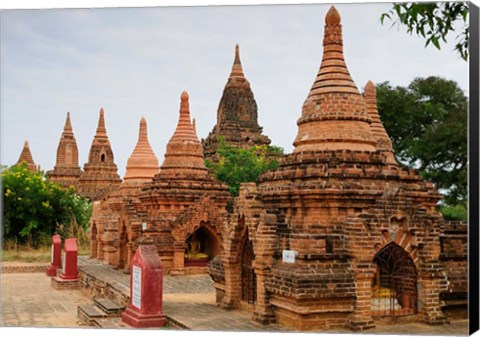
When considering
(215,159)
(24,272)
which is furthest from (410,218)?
(215,159)

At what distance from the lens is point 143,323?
1119 centimetres

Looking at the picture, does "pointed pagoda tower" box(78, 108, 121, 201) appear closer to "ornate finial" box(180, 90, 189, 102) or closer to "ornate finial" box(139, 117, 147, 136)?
"ornate finial" box(139, 117, 147, 136)

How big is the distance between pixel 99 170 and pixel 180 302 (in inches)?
855

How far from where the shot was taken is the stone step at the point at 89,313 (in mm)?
12634

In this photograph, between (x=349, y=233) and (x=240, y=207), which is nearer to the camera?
(x=349, y=233)

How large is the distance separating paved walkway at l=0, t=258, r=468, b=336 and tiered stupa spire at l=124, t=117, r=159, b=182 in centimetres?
360

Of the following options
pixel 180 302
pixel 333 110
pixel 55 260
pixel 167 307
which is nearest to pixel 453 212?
pixel 333 110

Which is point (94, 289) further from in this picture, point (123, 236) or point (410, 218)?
point (410, 218)

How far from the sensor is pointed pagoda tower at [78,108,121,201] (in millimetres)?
33719

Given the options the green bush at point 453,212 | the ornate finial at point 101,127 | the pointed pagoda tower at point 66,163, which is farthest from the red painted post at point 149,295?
the pointed pagoda tower at point 66,163

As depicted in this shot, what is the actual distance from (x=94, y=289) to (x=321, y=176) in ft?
28.9

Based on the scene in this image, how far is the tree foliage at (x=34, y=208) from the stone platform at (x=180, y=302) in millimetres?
9035

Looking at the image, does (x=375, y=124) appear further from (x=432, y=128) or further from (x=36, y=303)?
(x=36, y=303)

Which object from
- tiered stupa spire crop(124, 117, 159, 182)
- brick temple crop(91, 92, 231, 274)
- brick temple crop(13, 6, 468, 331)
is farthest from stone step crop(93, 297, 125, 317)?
tiered stupa spire crop(124, 117, 159, 182)
